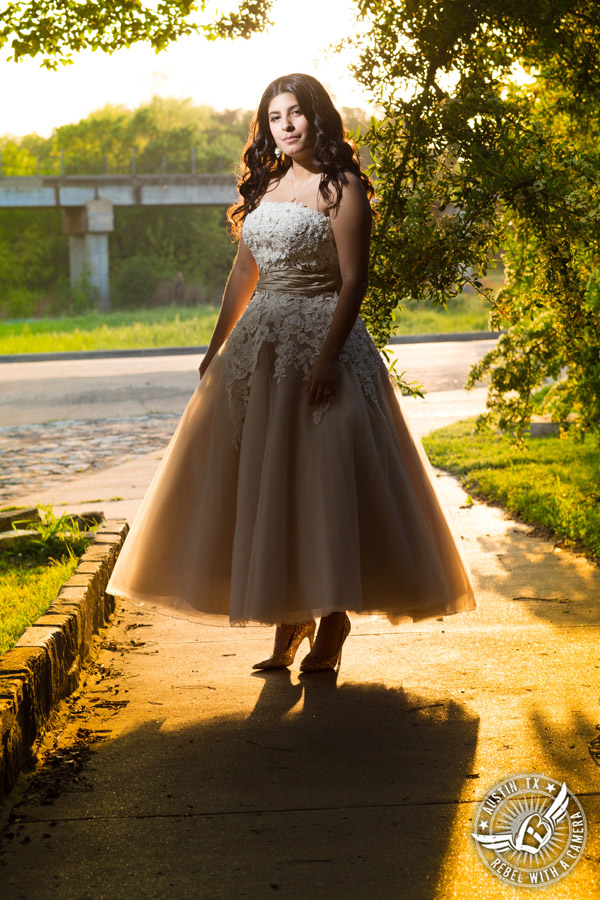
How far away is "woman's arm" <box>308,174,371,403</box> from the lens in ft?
12.2

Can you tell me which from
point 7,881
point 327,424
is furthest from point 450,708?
point 7,881

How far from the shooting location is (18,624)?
441 centimetres

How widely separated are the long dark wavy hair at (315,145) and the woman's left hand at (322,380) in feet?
1.83

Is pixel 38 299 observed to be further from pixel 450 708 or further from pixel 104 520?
pixel 450 708

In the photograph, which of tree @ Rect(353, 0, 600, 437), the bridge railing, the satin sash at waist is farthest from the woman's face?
the bridge railing

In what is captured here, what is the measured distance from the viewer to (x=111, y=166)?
48.5 metres

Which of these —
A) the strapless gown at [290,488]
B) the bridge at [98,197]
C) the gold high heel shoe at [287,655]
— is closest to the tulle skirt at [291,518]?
the strapless gown at [290,488]

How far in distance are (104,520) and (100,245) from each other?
38.8 m

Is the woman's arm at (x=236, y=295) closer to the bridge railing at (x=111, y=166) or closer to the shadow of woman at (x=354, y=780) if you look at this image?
the shadow of woman at (x=354, y=780)

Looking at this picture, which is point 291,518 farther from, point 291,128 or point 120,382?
point 120,382

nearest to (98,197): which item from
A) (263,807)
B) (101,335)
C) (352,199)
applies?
(101,335)

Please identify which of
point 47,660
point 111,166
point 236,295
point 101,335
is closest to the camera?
point 47,660

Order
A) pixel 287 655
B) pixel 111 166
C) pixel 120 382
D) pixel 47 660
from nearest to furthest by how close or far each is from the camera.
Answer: pixel 47 660 < pixel 287 655 < pixel 120 382 < pixel 111 166

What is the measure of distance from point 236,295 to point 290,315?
0.43 m
